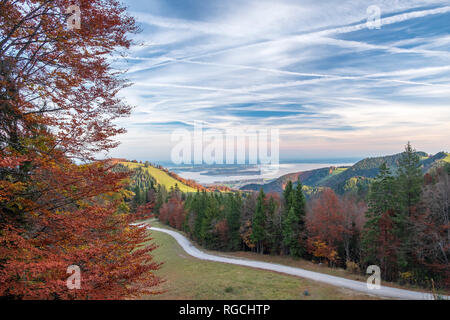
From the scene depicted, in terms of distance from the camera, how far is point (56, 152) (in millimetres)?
6078

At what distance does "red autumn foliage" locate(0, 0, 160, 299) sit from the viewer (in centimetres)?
567

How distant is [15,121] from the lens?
6.02 meters

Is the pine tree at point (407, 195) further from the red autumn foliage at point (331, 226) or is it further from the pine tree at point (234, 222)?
the pine tree at point (234, 222)

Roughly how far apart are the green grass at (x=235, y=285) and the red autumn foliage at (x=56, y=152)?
48.8ft

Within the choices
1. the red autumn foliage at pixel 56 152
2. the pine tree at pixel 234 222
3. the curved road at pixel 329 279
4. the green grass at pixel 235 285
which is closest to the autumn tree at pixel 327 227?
the curved road at pixel 329 279

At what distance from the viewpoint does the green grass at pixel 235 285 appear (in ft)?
60.6

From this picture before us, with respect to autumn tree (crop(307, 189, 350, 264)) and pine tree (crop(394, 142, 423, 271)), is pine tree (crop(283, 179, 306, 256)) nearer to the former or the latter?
autumn tree (crop(307, 189, 350, 264))

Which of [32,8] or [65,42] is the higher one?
[32,8]

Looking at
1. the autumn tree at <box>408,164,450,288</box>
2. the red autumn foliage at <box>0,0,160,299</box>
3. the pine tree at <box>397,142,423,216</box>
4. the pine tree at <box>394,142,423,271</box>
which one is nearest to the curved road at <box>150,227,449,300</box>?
the autumn tree at <box>408,164,450,288</box>

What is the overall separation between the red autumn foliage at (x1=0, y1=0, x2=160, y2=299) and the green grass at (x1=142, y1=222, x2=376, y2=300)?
14.9 meters

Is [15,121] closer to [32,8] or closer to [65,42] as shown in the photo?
[65,42]
